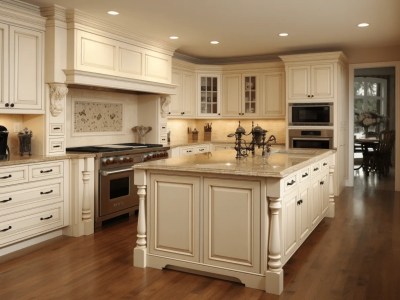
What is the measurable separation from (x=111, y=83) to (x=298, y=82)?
330 centimetres

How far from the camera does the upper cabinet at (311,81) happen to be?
22.6ft

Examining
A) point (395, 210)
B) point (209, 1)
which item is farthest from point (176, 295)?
point (395, 210)

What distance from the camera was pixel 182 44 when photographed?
6.70 m

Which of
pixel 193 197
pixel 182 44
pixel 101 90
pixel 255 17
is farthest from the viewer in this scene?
pixel 182 44

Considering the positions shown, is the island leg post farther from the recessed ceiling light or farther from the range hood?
the recessed ceiling light

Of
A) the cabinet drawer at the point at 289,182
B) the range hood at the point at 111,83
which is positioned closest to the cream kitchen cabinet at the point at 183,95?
the range hood at the point at 111,83

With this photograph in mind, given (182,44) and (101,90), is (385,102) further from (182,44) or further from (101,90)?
(101,90)

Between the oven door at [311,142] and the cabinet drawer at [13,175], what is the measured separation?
4480 mm

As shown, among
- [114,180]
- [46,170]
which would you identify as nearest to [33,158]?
[46,170]

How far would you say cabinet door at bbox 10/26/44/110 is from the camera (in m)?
4.23

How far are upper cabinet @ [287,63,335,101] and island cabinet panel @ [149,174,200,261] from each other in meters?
4.24

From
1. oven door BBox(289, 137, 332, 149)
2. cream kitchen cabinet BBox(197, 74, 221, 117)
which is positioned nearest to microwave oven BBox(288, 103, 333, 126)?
oven door BBox(289, 137, 332, 149)

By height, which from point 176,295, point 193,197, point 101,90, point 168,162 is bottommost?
point 176,295

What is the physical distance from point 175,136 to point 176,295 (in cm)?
508
